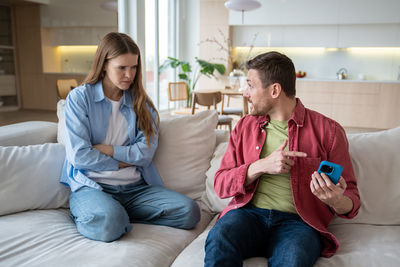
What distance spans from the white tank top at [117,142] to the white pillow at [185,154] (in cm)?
18

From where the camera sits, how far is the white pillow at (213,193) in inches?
71.6

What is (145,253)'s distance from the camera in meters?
1.39

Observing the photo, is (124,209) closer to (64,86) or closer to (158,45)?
(64,86)

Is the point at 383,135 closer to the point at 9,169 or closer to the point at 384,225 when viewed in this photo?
the point at 384,225

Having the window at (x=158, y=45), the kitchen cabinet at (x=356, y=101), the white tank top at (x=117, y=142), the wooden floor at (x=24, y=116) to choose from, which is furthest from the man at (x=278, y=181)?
the kitchen cabinet at (x=356, y=101)

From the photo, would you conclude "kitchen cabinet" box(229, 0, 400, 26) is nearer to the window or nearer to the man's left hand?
the window

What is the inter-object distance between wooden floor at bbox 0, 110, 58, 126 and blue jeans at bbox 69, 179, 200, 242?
1.83 metres

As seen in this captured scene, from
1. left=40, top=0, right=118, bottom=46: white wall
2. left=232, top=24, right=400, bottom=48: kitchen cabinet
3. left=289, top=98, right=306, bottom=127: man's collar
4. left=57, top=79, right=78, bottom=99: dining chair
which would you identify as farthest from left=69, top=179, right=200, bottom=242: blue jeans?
left=232, top=24, right=400, bottom=48: kitchen cabinet

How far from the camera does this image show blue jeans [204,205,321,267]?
1.19m

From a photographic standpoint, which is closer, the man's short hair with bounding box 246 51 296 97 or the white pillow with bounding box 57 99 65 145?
the man's short hair with bounding box 246 51 296 97

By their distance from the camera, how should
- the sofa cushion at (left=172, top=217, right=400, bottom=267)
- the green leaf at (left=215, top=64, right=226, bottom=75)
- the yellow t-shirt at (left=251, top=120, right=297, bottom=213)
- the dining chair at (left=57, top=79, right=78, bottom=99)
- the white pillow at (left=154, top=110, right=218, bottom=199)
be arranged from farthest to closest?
the green leaf at (left=215, top=64, right=226, bottom=75), the dining chair at (left=57, top=79, right=78, bottom=99), the white pillow at (left=154, top=110, right=218, bottom=199), the yellow t-shirt at (left=251, top=120, right=297, bottom=213), the sofa cushion at (left=172, top=217, right=400, bottom=267)

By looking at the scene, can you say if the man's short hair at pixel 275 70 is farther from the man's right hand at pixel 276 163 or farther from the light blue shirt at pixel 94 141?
the light blue shirt at pixel 94 141

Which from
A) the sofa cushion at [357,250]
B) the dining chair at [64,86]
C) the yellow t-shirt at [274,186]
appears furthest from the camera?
the dining chair at [64,86]

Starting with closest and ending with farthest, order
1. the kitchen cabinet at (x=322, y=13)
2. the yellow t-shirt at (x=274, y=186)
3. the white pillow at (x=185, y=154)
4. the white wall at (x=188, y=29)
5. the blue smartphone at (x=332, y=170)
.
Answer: the blue smartphone at (x=332, y=170) → the yellow t-shirt at (x=274, y=186) → the white pillow at (x=185, y=154) → the kitchen cabinet at (x=322, y=13) → the white wall at (x=188, y=29)
